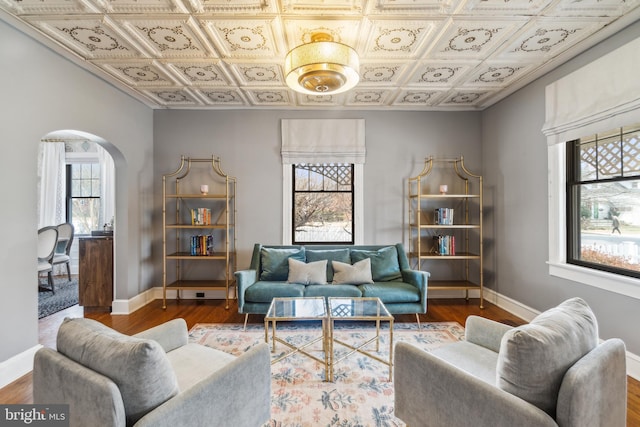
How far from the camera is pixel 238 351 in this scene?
2.61 metres

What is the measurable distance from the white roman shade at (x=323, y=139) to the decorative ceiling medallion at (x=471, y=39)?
1.68 metres

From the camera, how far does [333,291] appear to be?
10.2 feet

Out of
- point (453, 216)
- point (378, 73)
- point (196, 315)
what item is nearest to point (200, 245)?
point (196, 315)

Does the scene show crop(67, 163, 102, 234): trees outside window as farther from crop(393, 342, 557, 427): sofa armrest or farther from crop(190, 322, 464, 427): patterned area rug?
crop(393, 342, 557, 427): sofa armrest

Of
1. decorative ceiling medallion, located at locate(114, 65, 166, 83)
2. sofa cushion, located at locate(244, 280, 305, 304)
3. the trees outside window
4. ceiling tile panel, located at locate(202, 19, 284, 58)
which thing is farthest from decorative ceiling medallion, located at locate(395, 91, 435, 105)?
the trees outside window

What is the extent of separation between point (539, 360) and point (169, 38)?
3.32 metres

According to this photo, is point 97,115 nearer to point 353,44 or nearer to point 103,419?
point 353,44

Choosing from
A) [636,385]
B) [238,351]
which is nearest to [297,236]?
[238,351]

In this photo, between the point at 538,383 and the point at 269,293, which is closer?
the point at 538,383

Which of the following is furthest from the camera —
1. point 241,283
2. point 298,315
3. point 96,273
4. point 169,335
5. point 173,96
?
point 173,96

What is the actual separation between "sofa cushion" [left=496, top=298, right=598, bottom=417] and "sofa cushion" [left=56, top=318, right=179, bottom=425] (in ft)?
4.36

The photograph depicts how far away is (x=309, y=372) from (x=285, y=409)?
16.8 inches

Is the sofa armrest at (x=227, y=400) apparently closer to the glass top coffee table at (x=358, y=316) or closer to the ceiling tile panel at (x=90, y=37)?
the glass top coffee table at (x=358, y=316)

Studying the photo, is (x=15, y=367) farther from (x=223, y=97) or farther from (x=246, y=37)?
(x=223, y=97)
